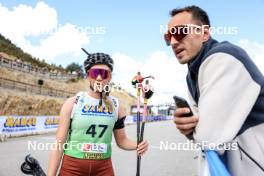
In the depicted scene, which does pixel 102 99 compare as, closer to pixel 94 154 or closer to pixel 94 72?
pixel 94 72

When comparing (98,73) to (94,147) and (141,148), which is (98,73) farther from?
(141,148)

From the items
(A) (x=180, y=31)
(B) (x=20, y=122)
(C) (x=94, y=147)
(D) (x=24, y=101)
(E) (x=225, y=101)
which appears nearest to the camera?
(E) (x=225, y=101)

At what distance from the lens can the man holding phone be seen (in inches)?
55.1

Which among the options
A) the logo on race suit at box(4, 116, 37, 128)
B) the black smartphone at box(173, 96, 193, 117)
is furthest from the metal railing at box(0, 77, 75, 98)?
the black smartphone at box(173, 96, 193, 117)

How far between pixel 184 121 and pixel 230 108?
22 centimetres

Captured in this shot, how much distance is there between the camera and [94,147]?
3080 millimetres

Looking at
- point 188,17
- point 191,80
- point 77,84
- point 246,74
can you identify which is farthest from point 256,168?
point 77,84

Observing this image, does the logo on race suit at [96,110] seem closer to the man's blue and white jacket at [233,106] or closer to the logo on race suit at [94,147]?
the logo on race suit at [94,147]

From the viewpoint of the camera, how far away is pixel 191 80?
1.82 metres

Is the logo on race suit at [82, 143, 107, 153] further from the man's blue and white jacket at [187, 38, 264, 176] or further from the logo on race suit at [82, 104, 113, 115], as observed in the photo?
the man's blue and white jacket at [187, 38, 264, 176]

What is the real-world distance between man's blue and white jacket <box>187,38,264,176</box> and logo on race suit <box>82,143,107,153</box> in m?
1.71

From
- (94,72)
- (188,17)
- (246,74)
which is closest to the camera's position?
(246,74)

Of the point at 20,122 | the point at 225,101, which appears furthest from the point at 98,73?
the point at 20,122

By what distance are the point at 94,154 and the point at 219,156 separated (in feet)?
5.76
